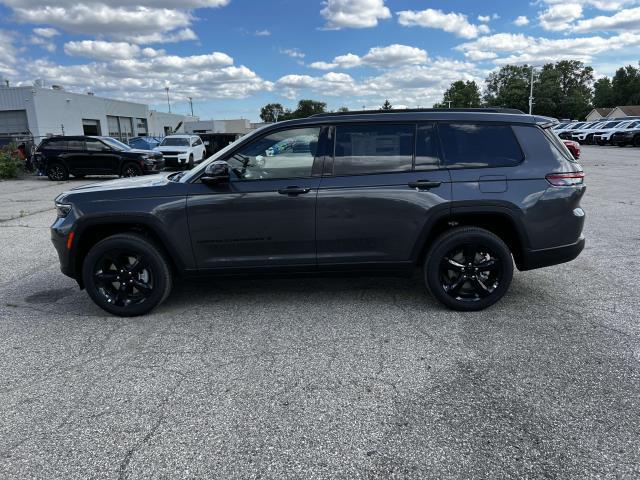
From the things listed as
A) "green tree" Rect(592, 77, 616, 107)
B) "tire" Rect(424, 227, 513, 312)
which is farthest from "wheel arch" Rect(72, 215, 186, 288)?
"green tree" Rect(592, 77, 616, 107)

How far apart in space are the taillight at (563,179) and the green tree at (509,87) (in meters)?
84.4

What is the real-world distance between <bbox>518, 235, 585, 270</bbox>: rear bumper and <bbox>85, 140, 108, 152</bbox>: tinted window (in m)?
17.3

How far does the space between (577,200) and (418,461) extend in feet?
9.84

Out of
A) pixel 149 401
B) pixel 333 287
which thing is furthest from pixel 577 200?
pixel 149 401

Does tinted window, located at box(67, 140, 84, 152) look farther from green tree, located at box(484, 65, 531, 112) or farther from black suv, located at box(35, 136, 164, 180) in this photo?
green tree, located at box(484, 65, 531, 112)

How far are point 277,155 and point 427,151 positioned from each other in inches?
54.1

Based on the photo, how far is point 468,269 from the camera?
4359 millimetres

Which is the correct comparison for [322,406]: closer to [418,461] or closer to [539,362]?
[418,461]

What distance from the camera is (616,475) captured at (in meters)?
2.31

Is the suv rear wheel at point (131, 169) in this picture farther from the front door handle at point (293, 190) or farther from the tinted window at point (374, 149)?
the tinted window at point (374, 149)

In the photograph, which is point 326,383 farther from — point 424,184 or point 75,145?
point 75,145

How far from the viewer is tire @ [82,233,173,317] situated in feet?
14.1

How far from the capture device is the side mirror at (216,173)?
164 inches

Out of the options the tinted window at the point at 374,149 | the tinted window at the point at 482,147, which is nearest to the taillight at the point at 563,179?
the tinted window at the point at 482,147
